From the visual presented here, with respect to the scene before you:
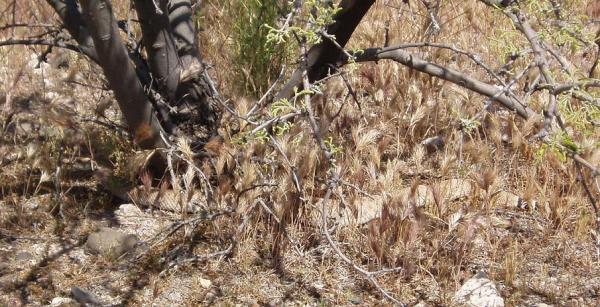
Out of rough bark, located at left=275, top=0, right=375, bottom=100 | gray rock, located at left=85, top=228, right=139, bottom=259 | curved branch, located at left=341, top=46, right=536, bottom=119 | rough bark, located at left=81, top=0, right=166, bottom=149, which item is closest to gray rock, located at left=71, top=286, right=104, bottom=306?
gray rock, located at left=85, top=228, right=139, bottom=259

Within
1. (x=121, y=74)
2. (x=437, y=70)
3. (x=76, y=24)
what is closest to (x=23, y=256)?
(x=121, y=74)

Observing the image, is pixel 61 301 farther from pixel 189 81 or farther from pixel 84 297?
pixel 189 81

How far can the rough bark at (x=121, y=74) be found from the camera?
2.94 m

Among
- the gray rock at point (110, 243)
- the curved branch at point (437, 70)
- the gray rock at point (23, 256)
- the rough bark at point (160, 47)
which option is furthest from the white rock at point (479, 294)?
the gray rock at point (23, 256)

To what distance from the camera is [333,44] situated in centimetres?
362

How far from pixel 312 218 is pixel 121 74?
108 cm

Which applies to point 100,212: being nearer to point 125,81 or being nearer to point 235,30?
point 125,81

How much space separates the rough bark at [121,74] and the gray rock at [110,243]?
46 cm

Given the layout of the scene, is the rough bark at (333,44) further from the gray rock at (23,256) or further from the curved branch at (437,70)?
the gray rock at (23,256)

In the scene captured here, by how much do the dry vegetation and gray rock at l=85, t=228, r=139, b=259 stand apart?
2.0 inches

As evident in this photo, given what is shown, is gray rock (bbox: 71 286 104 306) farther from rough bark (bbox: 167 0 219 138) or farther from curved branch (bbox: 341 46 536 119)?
curved branch (bbox: 341 46 536 119)

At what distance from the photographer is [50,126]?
4066 mm

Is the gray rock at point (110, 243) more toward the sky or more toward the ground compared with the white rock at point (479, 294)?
more toward the sky

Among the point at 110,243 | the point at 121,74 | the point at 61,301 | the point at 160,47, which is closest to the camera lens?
the point at 61,301
